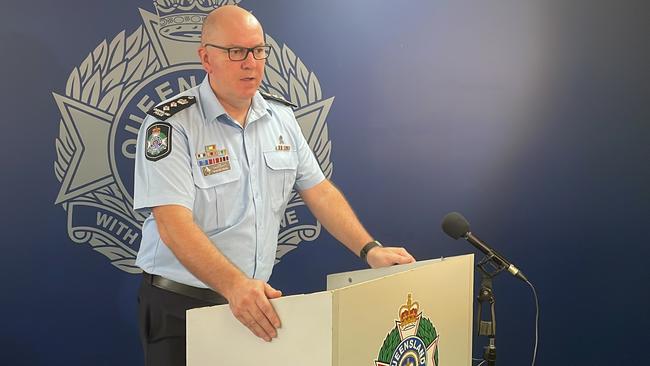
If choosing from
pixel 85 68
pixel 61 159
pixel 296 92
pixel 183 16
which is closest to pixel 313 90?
pixel 296 92

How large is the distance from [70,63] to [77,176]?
18.5 inches

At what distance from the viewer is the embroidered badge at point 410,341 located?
4.78 feet

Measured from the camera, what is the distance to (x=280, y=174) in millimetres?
2270

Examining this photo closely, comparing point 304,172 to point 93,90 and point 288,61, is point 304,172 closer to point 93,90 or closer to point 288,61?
point 288,61

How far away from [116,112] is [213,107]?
1.06 metres

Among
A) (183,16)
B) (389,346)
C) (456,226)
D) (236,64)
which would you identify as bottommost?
(389,346)

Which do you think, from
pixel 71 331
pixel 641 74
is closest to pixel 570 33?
pixel 641 74

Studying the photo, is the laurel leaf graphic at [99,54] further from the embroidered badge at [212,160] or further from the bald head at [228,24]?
the embroidered badge at [212,160]

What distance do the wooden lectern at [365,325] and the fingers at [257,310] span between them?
16 mm

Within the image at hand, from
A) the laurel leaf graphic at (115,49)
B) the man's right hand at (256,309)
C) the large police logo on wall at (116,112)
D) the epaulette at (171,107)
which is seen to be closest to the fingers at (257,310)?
the man's right hand at (256,309)

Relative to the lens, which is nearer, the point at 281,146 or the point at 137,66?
the point at 281,146

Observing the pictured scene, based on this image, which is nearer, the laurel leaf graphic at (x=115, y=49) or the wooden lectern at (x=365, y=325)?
the wooden lectern at (x=365, y=325)

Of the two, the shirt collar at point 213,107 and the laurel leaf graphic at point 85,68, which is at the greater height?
the laurel leaf graphic at point 85,68

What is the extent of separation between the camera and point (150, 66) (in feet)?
10.1
